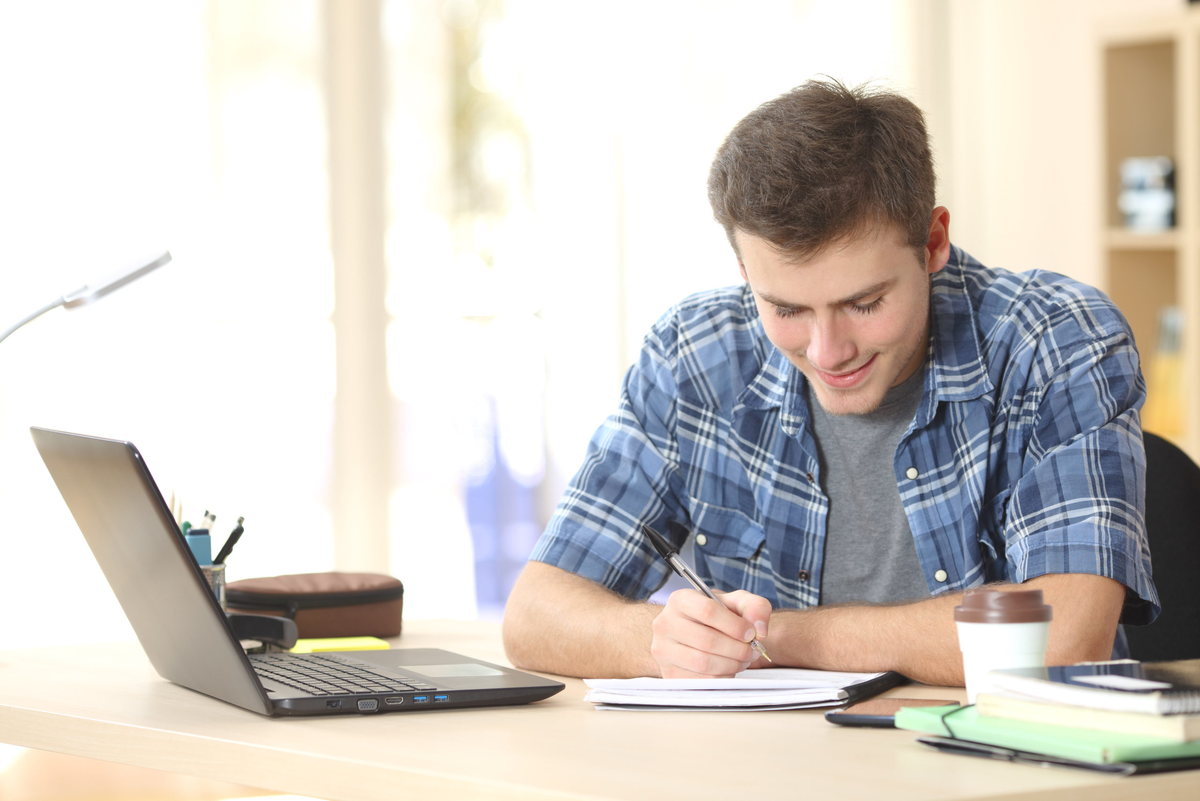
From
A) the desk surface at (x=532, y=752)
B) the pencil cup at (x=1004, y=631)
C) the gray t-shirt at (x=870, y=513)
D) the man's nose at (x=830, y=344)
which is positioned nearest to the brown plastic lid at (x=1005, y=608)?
the pencil cup at (x=1004, y=631)

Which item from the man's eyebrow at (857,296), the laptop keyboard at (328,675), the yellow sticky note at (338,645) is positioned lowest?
the yellow sticky note at (338,645)

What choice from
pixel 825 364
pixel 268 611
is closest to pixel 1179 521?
pixel 825 364

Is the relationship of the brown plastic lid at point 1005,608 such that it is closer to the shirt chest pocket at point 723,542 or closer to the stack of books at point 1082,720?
the stack of books at point 1082,720

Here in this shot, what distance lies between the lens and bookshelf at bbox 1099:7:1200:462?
330cm

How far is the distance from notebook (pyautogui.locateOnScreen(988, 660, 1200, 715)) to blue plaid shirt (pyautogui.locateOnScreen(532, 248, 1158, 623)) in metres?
0.35

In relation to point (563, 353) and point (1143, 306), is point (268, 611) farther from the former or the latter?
point (1143, 306)

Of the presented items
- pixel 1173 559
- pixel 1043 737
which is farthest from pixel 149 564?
pixel 1173 559

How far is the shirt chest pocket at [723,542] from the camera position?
1662mm

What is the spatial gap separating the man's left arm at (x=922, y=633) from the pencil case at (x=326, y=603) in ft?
1.69

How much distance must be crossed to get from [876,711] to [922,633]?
0.20 m

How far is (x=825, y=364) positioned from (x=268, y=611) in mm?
712

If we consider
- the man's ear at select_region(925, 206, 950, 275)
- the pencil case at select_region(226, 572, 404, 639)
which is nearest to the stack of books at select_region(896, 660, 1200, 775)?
the man's ear at select_region(925, 206, 950, 275)

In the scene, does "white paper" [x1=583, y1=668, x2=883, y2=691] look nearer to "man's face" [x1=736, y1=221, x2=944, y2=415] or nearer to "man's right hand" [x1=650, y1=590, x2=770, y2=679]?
"man's right hand" [x1=650, y1=590, x2=770, y2=679]

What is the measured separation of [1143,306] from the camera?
358 centimetres
